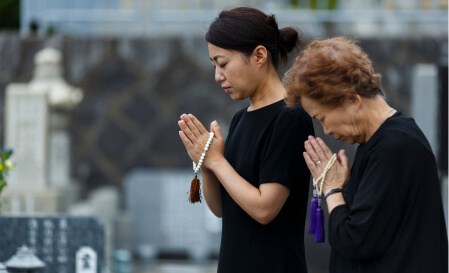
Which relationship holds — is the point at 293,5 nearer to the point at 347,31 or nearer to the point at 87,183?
the point at 347,31

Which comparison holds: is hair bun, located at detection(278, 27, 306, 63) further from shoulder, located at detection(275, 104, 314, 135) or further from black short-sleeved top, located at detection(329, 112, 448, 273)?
black short-sleeved top, located at detection(329, 112, 448, 273)

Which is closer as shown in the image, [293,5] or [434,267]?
[434,267]

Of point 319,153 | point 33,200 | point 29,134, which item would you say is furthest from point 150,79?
point 319,153

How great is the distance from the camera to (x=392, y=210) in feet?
6.23

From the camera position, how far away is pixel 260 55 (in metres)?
2.31

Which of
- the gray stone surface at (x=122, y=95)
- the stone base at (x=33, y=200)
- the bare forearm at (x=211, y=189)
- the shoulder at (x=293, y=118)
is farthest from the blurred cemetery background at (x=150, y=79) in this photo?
the shoulder at (x=293, y=118)

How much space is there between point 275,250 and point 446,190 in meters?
2.49

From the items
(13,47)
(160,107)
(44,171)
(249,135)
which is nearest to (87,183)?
(160,107)

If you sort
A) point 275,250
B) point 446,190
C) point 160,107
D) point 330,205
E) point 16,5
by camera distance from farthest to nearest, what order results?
point 16,5 < point 160,107 < point 446,190 < point 275,250 < point 330,205

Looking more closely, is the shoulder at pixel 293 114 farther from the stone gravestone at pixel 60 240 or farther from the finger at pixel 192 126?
the stone gravestone at pixel 60 240

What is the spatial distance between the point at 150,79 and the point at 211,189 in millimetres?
6890

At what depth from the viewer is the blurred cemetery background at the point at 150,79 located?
8.51 m

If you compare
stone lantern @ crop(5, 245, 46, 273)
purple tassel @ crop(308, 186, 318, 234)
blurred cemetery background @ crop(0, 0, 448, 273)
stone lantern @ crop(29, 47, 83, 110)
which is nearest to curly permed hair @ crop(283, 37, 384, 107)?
purple tassel @ crop(308, 186, 318, 234)

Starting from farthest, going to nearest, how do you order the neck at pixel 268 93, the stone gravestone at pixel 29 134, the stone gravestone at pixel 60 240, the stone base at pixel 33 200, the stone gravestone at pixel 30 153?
the stone gravestone at pixel 29 134
the stone gravestone at pixel 30 153
the stone base at pixel 33 200
the stone gravestone at pixel 60 240
the neck at pixel 268 93
